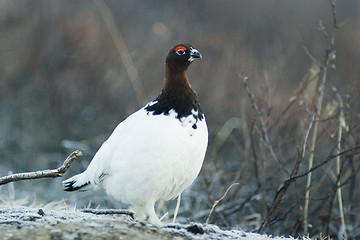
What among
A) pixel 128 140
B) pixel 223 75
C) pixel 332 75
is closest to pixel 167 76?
pixel 128 140

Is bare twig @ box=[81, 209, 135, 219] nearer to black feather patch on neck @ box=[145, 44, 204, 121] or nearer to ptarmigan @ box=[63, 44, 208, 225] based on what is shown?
ptarmigan @ box=[63, 44, 208, 225]

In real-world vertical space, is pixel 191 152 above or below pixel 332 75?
below

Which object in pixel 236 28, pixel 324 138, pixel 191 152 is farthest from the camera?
pixel 236 28

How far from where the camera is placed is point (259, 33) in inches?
386

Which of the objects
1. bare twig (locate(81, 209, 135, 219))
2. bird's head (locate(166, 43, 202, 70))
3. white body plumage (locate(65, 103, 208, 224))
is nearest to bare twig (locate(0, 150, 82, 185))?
bare twig (locate(81, 209, 135, 219))

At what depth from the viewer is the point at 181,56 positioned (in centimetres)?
284

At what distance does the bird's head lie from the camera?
283 cm

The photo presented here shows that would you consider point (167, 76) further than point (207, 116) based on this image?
No

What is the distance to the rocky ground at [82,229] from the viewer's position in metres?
1.88

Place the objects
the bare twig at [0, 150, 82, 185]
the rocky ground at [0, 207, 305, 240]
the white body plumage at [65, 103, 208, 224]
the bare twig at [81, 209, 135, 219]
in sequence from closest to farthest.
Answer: the rocky ground at [0, 207, 305, 240], the bare twig at [0, 150, 82, 185], the bare twig at [81, 209, 135, 219], the white body plumage at [65, 103, 208, 224]

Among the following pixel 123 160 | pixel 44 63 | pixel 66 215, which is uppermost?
pixel 44 63

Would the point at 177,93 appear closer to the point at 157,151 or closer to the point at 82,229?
the point at 157,151

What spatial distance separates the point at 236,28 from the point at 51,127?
4.26m

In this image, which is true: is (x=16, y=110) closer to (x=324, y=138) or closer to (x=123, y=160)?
(x=324, y=138)
